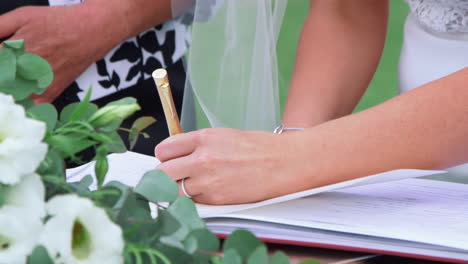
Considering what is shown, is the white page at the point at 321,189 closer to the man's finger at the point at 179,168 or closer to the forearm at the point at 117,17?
the man's finger at the point at 179,168

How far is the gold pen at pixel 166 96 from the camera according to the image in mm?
740

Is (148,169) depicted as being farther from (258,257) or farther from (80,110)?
(258,257)

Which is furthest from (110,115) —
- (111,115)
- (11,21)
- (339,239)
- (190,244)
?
(11,21)

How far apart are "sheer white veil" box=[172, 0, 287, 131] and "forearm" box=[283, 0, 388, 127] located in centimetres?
9

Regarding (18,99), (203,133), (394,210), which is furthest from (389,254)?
(18,99)

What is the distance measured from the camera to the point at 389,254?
646mm

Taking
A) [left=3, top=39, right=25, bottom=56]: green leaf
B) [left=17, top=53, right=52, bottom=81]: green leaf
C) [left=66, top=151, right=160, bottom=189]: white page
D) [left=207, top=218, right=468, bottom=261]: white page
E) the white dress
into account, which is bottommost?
[left=66, top=151, right=160, bottom=189]: white page

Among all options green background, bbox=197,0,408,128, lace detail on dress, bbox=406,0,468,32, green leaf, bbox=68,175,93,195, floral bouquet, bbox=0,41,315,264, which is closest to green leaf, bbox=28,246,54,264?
floral bouquet, bbox=0,41,315,264

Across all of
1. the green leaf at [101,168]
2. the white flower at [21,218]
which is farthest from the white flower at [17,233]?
the green leaf at [101,168]

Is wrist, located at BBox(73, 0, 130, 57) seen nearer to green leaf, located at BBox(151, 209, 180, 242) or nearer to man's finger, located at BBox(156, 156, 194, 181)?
man's finger, located at BBox(156, 156, 194, 181)

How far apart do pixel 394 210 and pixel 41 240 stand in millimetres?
464

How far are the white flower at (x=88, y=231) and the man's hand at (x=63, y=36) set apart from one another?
83 centimetres

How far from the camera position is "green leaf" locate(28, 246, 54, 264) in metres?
0.34

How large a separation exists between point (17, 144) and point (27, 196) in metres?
0.03
